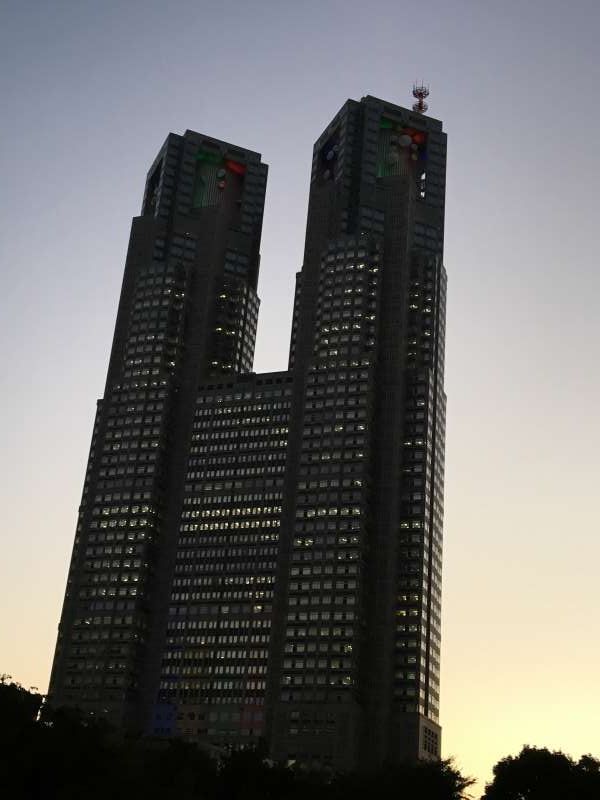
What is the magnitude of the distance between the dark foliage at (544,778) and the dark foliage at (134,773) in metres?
17.3

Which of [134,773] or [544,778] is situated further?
[544,778]

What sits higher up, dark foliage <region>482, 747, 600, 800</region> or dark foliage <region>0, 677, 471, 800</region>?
dark foliage <region>482, 747, 600, 800</region>

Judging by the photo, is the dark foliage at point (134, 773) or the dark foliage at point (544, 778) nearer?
the dark foliage at point (134, 773)

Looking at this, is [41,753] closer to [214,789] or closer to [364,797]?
[214,789]

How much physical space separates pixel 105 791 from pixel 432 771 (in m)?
64.5

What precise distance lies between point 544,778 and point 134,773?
289 ft

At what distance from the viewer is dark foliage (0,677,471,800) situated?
390ft

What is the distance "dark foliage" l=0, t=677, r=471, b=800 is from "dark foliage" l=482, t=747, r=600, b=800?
56.7 ft

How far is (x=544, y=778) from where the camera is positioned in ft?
603

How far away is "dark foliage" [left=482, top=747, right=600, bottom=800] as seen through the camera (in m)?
177

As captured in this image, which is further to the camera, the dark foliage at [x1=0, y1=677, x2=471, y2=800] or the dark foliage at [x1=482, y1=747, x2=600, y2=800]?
the dark foliage at [x1=482, y1=747, x2=600, y2=800]

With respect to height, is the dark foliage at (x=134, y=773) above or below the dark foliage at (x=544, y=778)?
below

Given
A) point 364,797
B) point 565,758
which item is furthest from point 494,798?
point 364,797

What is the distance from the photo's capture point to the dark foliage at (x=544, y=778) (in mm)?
177000
